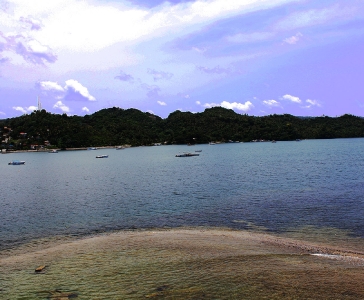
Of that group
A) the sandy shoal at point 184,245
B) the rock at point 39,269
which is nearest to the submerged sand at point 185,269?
the sandy shoal at point 184,245

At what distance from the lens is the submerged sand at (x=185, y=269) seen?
13062mm

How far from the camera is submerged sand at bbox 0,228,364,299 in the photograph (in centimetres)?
1306

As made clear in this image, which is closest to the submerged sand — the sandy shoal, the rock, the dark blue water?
the sandy shoal

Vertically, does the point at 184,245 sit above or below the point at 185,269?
below

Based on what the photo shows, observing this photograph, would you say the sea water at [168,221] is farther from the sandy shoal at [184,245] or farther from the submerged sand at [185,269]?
the sandy shoal at [184,245]

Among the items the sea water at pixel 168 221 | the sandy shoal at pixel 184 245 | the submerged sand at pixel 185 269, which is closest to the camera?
the submerged sand at pixel 185 269

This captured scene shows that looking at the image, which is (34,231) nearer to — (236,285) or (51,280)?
(51,280)

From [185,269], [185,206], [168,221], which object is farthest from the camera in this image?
[185,206]

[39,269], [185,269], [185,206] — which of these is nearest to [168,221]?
[185,206]

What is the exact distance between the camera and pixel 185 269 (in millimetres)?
15609

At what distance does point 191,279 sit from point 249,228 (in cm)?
1092

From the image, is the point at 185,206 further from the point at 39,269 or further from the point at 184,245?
the point at 39,269

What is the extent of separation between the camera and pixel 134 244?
20453mm

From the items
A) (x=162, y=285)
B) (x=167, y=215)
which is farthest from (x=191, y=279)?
(x=167, y=215)
